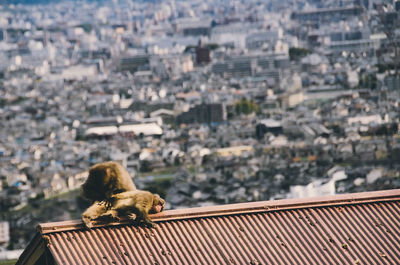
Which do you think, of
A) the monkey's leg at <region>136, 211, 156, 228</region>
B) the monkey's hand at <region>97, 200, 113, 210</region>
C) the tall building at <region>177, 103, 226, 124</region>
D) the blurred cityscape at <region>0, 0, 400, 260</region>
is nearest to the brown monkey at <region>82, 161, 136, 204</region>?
the monkey's hand at <region>97, 200, 113, 210</region>

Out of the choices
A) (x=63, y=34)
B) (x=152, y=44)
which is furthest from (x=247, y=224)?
(x=63, y=34)

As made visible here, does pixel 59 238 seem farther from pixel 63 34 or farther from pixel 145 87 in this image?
pixel 63 34

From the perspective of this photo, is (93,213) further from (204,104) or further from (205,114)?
(204,104)

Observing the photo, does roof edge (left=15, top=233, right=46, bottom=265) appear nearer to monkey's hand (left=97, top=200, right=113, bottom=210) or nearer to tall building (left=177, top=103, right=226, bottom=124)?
monkey's hand (left=97, top=200, right=113, bottom=210)

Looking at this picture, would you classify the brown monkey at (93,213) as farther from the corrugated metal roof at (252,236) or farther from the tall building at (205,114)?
the tall building at (205,114)

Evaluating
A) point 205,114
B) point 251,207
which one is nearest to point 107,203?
point 251,207

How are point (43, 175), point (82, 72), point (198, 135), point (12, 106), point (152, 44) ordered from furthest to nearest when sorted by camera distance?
1. point (152, 44)
2. point (82, 72)
3. point (12, 106)
4. point (198, 135)
5. point (43, 175)

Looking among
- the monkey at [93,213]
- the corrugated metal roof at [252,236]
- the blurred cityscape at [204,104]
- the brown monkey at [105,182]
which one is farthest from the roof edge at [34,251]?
the blurred cityscape at [204,104]
